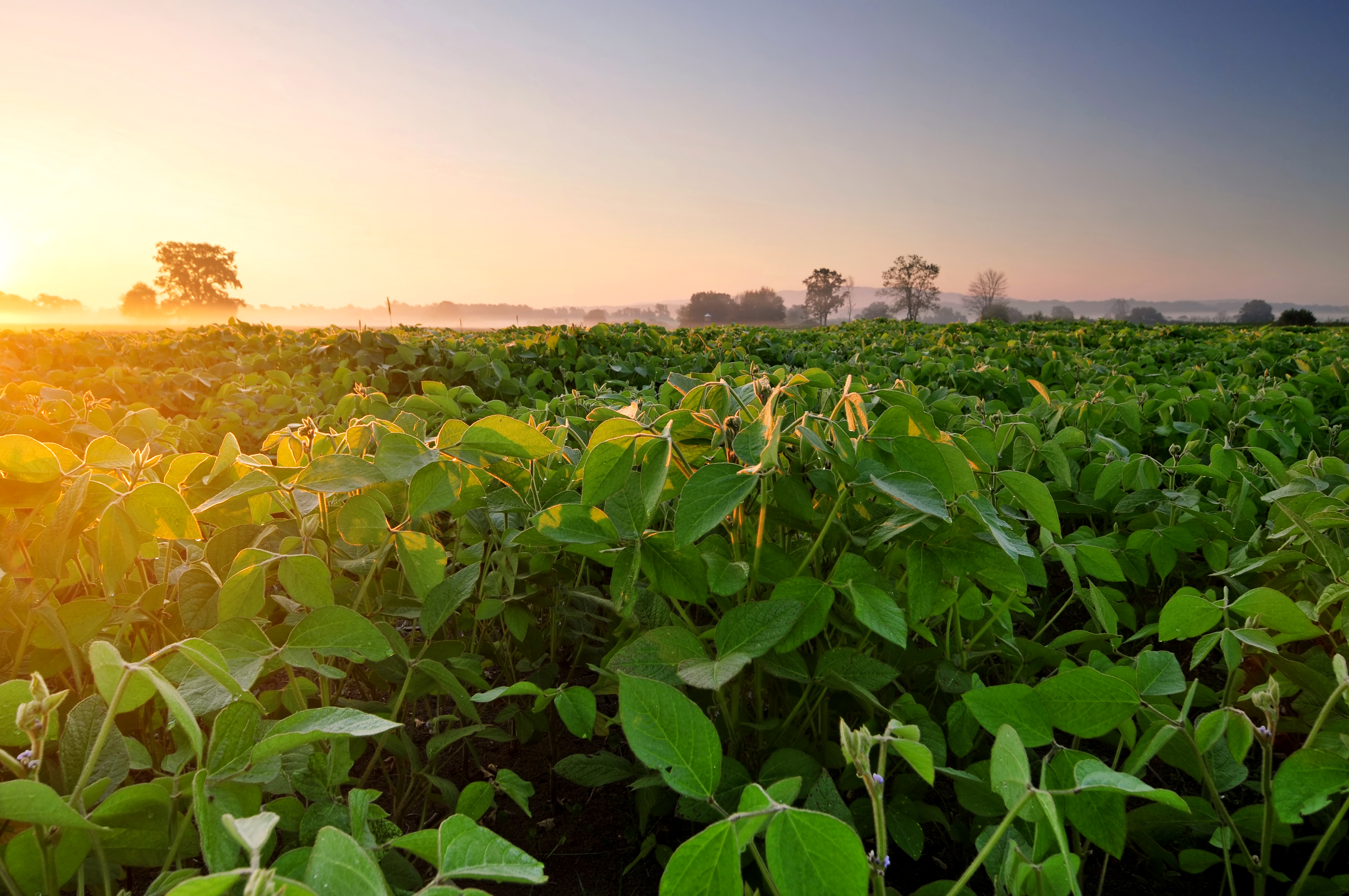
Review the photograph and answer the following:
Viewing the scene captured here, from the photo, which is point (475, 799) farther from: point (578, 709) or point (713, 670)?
point (713, 670)

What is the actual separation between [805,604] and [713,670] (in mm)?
192

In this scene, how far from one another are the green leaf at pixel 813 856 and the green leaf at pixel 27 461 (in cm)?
127

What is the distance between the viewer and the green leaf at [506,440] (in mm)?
1354

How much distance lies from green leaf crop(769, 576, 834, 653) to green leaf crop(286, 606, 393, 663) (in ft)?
2.04

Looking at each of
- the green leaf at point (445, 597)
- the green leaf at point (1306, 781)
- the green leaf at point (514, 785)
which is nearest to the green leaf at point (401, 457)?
the green leaf at point (445, 597)

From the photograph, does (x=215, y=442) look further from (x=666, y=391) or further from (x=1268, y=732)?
(x=1268, y=732)

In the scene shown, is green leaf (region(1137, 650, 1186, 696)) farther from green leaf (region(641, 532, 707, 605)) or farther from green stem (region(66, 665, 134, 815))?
green stem (region(66, 665, 134, 815))

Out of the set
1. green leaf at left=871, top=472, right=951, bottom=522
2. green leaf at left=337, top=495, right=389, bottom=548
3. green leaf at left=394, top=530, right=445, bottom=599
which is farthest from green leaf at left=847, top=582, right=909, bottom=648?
green leaf at left=337, top=495, right=389, bottom=548

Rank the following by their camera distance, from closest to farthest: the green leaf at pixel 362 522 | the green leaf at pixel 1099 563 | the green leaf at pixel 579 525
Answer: the green leaf at pixel 579 525, the green leaf at pixel 362 522, the green leaf at pixel 1099 563

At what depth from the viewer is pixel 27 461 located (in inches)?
44.6

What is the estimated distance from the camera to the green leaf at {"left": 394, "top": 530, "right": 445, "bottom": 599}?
50.7 inches

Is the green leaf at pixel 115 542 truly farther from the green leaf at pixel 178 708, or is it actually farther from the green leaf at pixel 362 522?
the green leaf at pixel 178 708

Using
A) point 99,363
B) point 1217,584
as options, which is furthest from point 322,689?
point 99,363

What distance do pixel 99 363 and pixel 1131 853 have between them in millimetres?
8895
